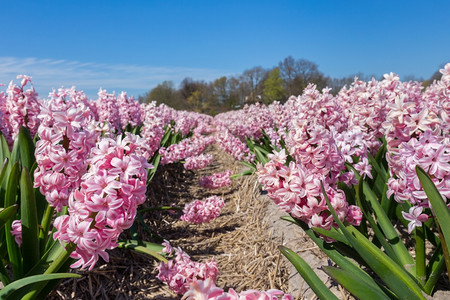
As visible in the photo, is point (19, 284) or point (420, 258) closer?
point (19, 284)

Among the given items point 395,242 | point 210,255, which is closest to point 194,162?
point 210,255

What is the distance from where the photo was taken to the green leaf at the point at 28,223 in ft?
6.57

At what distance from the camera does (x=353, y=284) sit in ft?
5.43

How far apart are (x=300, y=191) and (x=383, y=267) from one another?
1.90 feet

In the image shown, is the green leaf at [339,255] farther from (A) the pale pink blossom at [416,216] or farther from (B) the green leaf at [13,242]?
(B) the green leaf at [13,242]

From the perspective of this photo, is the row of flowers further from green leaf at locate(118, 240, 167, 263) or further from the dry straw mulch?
the dry straw mulch

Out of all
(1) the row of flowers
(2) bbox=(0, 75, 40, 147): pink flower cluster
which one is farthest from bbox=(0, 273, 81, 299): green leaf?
(2) bbox=(0, 75, 40, 147): pink flower cluster

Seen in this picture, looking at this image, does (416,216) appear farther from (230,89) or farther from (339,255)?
(230,89)

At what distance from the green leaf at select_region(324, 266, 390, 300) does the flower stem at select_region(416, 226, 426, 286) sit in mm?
559

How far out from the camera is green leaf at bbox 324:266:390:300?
1.62 meters

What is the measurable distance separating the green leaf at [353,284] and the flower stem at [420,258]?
1.83ft

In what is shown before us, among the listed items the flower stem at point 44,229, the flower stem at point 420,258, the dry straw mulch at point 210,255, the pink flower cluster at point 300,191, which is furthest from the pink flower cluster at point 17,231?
the flower stem at point 420,258

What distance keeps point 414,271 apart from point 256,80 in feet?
257

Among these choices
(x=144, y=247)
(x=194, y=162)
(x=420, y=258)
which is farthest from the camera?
(x=194, y=162)
